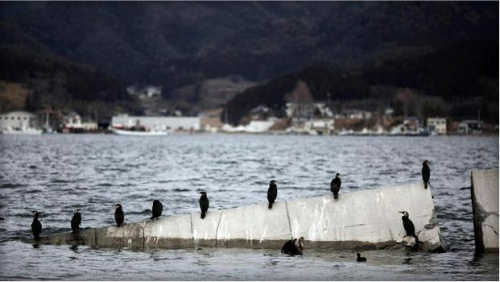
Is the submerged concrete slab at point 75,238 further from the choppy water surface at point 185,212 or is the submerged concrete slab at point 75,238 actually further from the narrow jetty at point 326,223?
the narrow jetty at point 326,223

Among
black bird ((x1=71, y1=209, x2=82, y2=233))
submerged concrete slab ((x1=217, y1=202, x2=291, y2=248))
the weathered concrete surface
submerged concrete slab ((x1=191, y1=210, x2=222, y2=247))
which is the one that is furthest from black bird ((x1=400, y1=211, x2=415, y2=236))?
black bird ((x1=71, y1=209, x2=82, y2=233))

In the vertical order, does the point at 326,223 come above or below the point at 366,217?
below

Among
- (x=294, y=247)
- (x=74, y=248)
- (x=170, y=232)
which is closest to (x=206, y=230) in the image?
(x=170, y=232)

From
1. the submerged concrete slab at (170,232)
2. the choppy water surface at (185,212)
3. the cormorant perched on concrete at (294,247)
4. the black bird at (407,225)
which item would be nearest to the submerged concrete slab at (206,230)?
the submerged concrete slab at (170,232)

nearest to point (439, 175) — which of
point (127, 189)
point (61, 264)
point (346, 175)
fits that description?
point (346, 175)

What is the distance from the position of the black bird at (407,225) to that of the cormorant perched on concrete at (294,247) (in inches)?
106

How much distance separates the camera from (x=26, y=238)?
3012 cm

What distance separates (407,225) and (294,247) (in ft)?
9.67

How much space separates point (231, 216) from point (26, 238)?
7.17m

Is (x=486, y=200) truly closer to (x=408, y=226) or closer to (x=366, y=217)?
(x=408, y=226)

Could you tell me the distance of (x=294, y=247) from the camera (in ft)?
85.2

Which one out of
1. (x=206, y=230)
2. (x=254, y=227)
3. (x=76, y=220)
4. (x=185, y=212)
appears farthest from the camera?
(x=185, y=212)

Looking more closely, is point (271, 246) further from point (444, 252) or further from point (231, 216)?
point (444, 252)

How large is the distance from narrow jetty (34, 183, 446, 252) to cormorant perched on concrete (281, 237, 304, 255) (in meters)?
0.30
